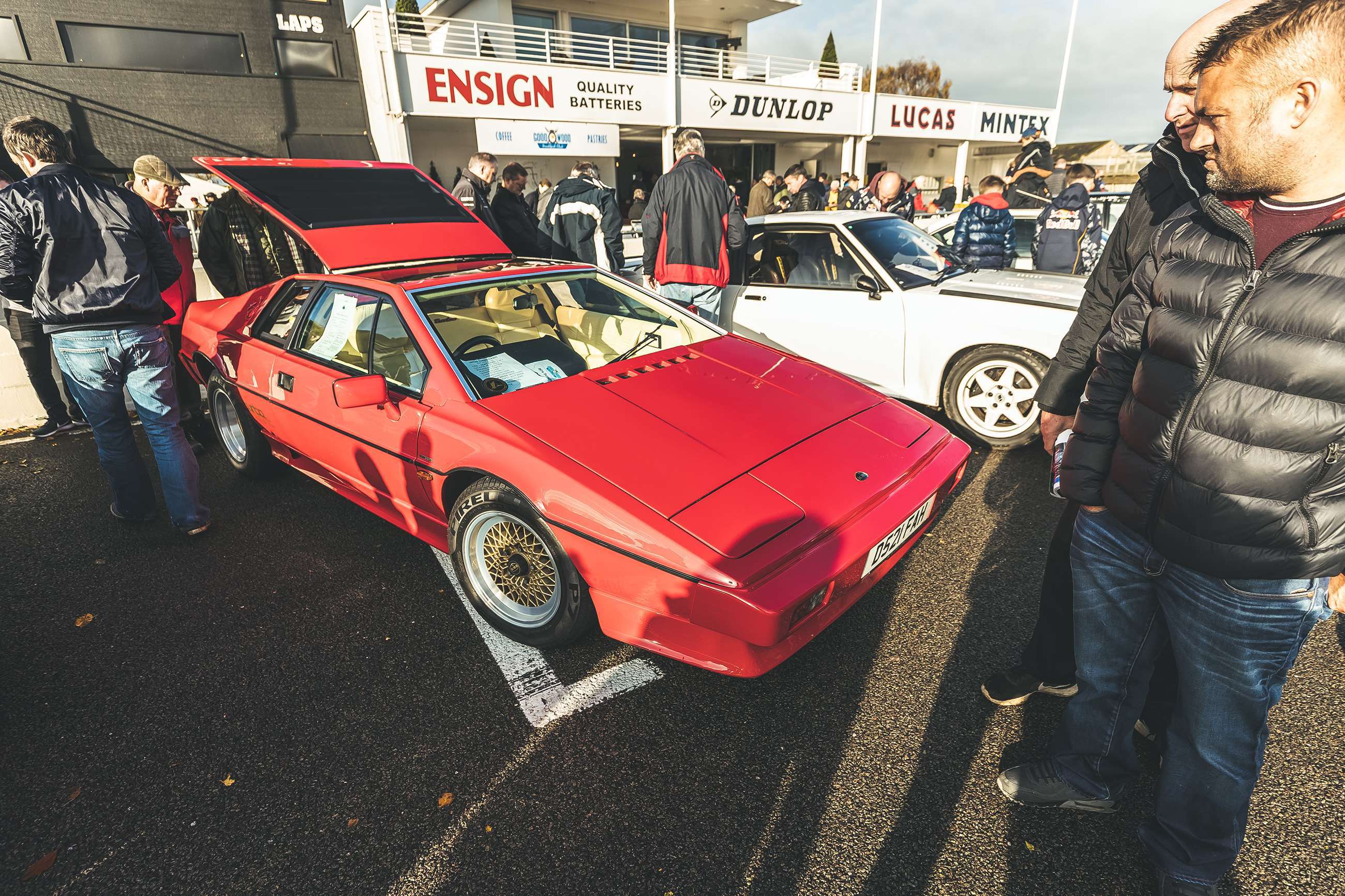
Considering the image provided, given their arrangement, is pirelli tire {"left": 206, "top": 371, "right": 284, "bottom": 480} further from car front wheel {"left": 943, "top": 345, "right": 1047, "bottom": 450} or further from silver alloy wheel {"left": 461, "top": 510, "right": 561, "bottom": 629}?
car front wheel {"left": 943, "top": 345, "right": 1047, "bottom": 450}

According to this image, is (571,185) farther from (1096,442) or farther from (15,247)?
(1096,442)

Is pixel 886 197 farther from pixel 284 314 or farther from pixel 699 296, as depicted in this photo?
pixel 284 314

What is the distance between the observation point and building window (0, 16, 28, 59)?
12.4m

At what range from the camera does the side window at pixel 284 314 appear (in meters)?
3.54

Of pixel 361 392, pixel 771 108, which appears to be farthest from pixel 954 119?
pixel 361 392

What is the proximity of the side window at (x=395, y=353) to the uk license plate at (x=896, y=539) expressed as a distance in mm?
1906

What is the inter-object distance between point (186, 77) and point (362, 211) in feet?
47.5

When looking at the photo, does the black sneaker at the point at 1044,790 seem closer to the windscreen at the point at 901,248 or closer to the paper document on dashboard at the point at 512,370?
the paper document on dashboard at the point at 512,370

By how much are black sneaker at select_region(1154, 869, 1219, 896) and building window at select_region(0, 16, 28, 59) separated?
757 inches

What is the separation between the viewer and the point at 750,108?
62.1 ft

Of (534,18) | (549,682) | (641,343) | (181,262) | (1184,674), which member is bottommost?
(549,682)

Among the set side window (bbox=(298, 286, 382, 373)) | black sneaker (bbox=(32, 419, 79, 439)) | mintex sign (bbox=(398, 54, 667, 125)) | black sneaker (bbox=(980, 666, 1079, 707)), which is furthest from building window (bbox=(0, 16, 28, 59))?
black sneaker (bbox=(980, 666, 1079, 707))

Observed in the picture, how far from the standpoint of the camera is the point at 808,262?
5012 mm

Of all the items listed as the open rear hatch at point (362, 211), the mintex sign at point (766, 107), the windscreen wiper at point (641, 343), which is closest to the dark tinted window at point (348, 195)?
the open rear hatch at point (362, 211)
